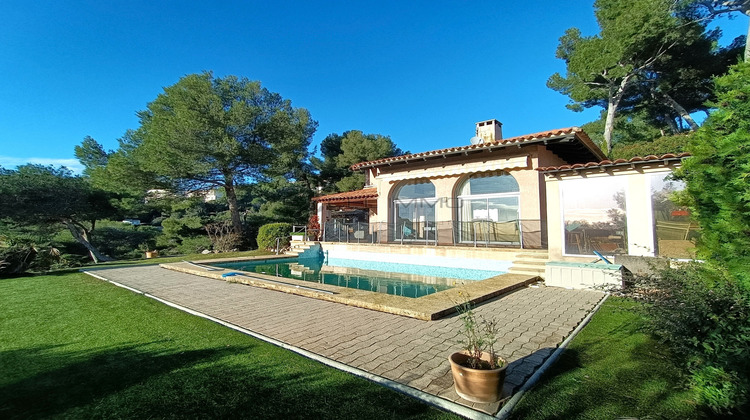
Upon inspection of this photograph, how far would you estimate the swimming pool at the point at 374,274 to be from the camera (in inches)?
492

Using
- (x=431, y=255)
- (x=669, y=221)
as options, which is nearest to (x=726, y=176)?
(x=669, y=221)

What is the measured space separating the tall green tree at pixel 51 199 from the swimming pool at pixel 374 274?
1505 cm

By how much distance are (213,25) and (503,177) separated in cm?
1776

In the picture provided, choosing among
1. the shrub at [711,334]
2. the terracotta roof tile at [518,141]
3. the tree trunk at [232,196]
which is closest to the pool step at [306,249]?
the tree trunk at [232,196]

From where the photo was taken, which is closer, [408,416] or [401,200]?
[408,416]

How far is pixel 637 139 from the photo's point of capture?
3072cm

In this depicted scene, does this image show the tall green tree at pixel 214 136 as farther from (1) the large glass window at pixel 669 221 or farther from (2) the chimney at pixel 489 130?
(1) the large glass window at pixel 669 221

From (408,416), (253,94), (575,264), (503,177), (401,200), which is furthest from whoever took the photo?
(253,94)

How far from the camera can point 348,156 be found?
34.9 m

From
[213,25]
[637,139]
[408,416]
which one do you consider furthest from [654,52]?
[408,416]

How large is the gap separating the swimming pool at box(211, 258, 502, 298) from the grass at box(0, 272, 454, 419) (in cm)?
718

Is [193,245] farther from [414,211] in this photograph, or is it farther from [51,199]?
[414,211]

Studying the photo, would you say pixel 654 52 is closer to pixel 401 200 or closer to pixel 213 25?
pixel 401 200

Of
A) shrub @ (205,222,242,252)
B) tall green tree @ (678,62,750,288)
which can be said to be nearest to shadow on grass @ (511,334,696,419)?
tall green tree @ (678,62,750,288)
